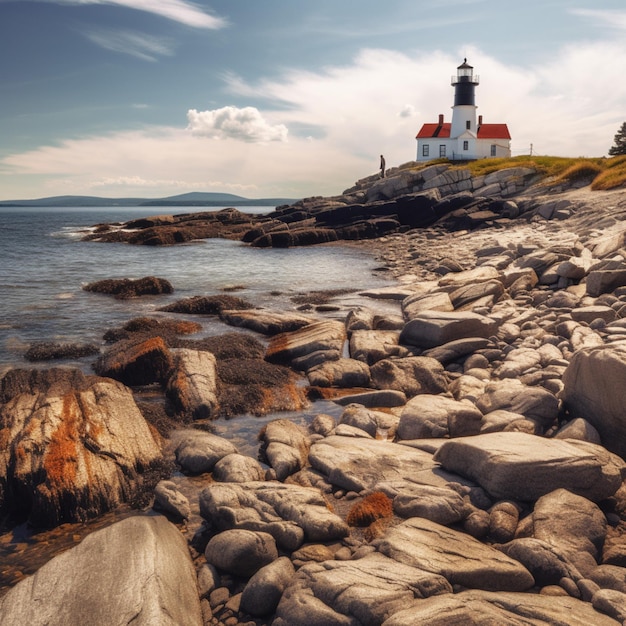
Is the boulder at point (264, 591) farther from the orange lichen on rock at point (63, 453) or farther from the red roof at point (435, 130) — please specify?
the red roof at point (435, 130)

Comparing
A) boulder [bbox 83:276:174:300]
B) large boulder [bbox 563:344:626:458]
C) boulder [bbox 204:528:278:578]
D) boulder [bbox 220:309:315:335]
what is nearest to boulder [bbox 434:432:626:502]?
large boulder [bbox 563:344:626:458]

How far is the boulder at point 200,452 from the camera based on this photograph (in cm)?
758

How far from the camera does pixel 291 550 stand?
5547 mm

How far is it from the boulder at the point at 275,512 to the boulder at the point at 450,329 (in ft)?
22.8

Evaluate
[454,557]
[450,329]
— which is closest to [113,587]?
[454,557]

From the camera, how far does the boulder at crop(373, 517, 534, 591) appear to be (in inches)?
184

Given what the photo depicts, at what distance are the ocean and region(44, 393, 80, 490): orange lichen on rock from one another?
5.62 m

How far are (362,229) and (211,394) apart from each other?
137ft

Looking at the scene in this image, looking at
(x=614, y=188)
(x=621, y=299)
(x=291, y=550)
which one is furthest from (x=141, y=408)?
(x=614, y=188)

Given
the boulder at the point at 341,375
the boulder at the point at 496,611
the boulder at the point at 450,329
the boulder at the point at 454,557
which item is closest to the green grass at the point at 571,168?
the boulder at the point at 450,329

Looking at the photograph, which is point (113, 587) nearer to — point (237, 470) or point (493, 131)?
point (237, 470)

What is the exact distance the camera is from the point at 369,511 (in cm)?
608

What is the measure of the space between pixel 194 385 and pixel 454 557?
652cm

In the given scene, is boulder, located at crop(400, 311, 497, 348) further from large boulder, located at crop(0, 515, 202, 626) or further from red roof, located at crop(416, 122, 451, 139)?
red roof, located at crop(416, 122, 451, 139)
